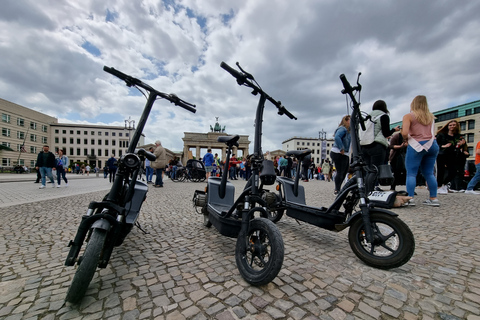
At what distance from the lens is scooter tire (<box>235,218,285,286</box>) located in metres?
1.58

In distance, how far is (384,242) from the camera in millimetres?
2008

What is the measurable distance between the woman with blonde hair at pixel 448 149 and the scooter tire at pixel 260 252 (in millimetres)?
7301

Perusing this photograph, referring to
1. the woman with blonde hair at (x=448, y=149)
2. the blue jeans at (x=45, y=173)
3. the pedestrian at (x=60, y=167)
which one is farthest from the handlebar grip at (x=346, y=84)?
the pedestrian at (x=60, y=167)

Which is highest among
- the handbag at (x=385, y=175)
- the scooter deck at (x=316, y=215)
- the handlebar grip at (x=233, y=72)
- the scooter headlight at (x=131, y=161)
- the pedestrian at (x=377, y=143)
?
the handlebar grip at (x=233, y=72)

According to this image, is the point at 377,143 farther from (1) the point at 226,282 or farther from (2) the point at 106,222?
(2) the point at 106,222

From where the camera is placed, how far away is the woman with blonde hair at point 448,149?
Result: 645 cm

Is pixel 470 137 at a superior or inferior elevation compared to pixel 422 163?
superior

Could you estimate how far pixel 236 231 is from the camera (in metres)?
2.29

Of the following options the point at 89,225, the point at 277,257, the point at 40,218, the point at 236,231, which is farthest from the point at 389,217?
the point at 40,218

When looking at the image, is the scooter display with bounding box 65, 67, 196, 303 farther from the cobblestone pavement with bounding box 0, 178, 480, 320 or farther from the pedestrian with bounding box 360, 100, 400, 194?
the pedestrian with bounding box 360, 100, 400, 194

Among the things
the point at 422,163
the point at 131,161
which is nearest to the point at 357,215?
the point at 131,161

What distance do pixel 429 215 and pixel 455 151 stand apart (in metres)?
4.46

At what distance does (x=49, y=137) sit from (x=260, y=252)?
311 ft

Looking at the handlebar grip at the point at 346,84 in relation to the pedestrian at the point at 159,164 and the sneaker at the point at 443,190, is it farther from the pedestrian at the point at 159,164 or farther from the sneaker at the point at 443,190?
the pedestrian at the point at 159,164
